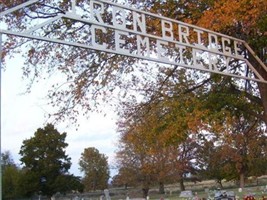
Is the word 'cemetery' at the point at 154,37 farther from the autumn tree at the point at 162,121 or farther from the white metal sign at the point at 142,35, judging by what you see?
the autumn tree at the point at 162,121

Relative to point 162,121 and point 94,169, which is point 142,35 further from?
point 94,169

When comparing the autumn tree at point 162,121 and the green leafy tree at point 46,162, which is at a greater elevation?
the green leafy tree at point 46,162

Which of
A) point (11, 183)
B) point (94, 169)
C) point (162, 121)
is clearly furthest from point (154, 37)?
point (94, 169)

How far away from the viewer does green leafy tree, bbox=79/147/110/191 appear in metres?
72.8

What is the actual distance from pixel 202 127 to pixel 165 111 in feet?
5.17

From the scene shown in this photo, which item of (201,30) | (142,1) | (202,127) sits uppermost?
(142,1)

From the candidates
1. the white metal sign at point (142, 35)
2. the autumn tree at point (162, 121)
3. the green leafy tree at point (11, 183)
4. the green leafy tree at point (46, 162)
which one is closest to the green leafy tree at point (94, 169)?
the green leafy tree at point (46, 162)

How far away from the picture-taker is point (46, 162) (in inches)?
2441

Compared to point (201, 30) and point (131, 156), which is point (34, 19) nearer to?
point (201, 30)

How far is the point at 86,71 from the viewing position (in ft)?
43.4

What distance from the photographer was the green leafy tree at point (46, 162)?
60491 millimetres

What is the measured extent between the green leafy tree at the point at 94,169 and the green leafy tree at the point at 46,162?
27.8ft

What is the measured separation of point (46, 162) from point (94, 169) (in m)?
14.3

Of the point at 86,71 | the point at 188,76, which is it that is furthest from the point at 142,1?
the point at 188,76
